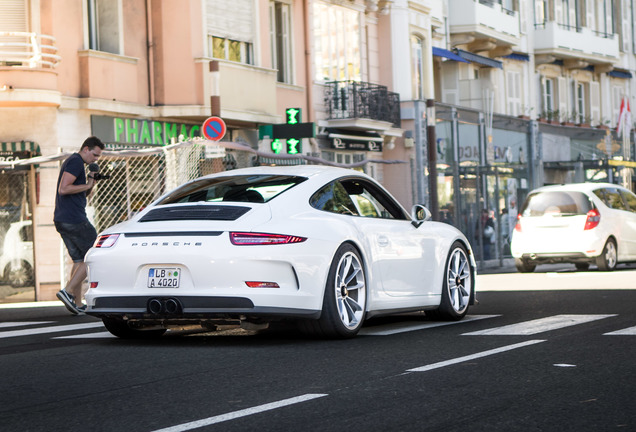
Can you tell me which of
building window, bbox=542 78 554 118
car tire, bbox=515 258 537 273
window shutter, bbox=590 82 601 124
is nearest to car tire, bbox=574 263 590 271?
car tire, bbox=515 258 537 273

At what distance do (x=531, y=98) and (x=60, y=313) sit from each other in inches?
1365

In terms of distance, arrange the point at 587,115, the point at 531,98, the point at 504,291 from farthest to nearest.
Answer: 1. the point at 587,115
2. the point at 531,98
3. the point at 504,291

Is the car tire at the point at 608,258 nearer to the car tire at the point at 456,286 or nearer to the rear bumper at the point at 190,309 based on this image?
the car tire at the point at 456,286

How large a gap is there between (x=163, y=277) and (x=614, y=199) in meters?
16.1

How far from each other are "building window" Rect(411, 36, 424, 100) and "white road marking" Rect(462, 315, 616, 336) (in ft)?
86.5

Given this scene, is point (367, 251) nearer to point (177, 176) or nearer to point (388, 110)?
point (177, 176)

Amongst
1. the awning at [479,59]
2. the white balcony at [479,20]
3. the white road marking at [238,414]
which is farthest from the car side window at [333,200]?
the awning at [479,59]

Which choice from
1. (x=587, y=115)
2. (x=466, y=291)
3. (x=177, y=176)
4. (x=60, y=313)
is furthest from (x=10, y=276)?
(x=587, y=115)

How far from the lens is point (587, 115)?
51094mm

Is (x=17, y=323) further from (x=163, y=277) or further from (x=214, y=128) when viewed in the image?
(x=214, y=128)

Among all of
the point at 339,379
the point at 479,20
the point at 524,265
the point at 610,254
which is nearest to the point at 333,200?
the point at 339,379

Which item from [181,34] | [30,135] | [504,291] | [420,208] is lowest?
[504,291]

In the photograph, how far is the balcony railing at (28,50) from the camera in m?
21.8

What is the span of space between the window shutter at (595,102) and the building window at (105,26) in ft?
102
